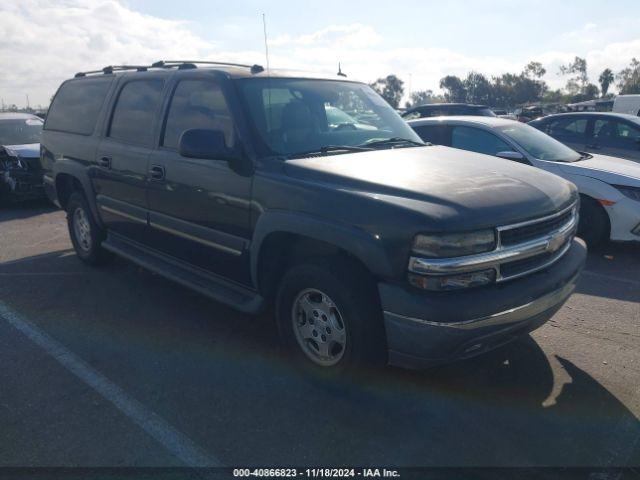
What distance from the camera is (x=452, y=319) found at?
271 centimetres

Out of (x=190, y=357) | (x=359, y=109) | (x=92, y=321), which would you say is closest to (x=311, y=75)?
(x=359, y=109)

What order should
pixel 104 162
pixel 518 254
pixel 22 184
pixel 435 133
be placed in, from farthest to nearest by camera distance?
pixel 22 184 → pixel 435 133 → pixel 104 162 → pixel 518 254

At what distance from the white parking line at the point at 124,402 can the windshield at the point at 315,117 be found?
1808mm

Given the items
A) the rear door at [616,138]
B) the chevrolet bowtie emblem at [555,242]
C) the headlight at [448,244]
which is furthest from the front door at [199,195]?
the rear door at [616,138]

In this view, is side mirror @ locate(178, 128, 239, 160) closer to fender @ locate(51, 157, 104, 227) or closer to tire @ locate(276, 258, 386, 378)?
tire @ locate(276, 258, 386, 378)

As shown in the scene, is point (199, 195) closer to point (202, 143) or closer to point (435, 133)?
point (202, 143)

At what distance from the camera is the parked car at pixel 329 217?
2.80 m

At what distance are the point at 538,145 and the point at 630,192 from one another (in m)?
1.33

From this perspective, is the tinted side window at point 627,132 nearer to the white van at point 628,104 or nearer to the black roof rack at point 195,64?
the black roof rack at point 195,64

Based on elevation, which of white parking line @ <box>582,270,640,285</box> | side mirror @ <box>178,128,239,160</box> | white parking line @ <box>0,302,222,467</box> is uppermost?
side mirror @ <box>178,128,239,160</box>

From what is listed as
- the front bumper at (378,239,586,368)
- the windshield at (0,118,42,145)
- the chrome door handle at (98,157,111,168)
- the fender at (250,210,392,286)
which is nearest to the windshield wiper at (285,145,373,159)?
the fender at (250,210,392,286)

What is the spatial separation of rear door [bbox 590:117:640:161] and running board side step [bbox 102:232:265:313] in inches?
276

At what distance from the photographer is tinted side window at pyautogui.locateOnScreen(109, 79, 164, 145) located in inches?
178

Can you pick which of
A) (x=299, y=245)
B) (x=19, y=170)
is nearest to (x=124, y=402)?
(x=299, y=245)
